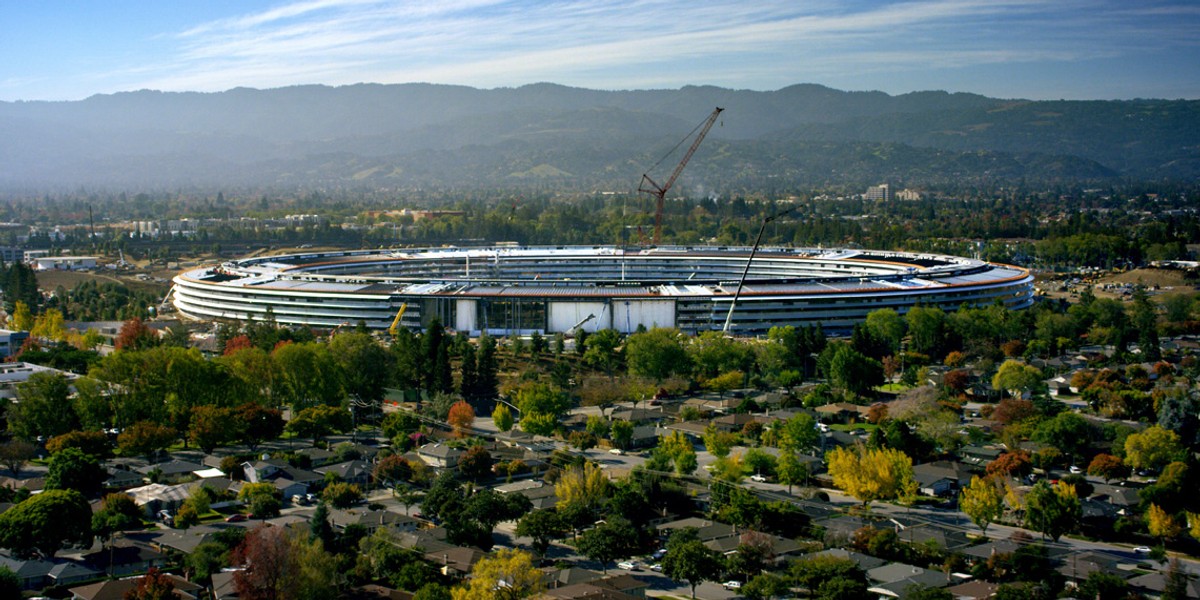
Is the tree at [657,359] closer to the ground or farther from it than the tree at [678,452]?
farther from it

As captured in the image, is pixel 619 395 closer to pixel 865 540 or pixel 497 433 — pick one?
pixel 497 433

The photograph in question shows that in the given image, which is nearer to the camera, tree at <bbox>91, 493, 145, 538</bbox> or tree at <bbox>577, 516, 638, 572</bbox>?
tree at <bbox>577, 516, 638, 572</bbox>

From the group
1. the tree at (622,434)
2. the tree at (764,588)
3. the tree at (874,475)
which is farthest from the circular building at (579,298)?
the tree at (764,588)

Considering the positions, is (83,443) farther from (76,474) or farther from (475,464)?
(475,464)

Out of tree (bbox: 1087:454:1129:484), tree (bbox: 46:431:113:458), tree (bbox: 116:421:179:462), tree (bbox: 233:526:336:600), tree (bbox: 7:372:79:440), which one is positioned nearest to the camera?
tree (bbox: 233:526:336:600)

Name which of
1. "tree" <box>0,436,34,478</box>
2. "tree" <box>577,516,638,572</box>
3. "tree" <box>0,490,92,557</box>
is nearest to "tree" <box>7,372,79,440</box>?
"tree" <box>0,436,34,478</box>

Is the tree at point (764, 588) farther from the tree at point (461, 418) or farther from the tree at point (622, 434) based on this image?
the tree at point (461, 418)

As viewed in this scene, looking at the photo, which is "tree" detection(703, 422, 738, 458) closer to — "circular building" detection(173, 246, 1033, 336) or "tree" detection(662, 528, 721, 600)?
"tree" detection(662, 528, 721, 600)
